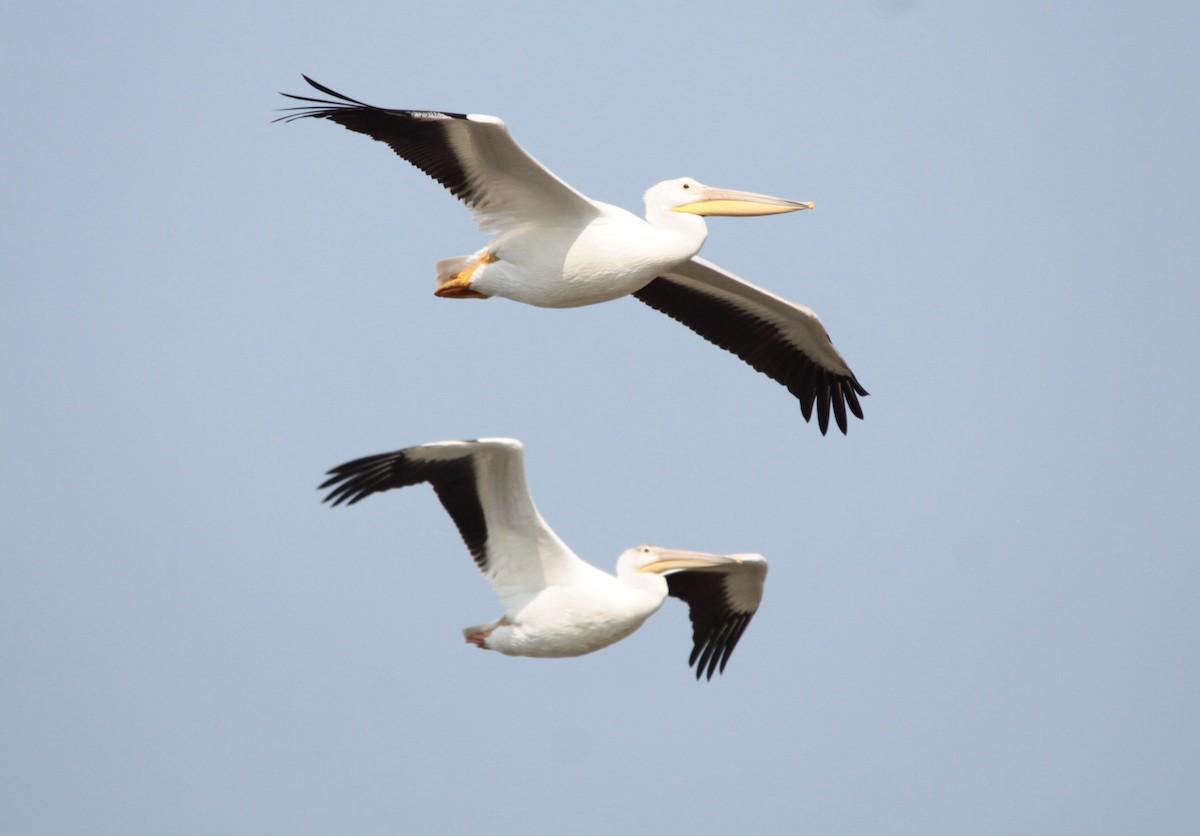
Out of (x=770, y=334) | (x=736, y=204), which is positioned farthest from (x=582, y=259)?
(x=770, y=334)

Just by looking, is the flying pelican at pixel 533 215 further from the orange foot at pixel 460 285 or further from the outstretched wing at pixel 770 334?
the outstretched wing at pixel 770 334

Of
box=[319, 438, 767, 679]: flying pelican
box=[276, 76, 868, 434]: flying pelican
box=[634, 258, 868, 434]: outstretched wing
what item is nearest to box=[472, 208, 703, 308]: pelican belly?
box=[276, 76, 868, 434]: flying pelican

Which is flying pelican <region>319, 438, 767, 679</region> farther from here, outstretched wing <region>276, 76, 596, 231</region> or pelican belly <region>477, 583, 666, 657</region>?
outstretched wing <region>276, 76, 596, 231</region>

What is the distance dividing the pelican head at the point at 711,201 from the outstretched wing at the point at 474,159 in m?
0.69

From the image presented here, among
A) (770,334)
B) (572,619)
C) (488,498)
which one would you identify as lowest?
(572,619)

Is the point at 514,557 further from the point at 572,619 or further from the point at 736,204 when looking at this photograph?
the point at 736,204

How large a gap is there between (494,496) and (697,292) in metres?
3.32

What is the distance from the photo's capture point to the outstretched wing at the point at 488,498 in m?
11.0

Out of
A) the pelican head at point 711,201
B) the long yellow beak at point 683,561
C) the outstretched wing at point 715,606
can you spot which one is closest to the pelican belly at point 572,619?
the long yellow beak at point 683,561

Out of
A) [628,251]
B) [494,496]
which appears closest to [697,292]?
[628,251]

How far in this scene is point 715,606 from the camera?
13.2 metres

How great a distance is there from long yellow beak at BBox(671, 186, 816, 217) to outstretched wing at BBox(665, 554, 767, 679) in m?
2.57

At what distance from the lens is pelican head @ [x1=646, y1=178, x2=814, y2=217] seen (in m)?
12.3

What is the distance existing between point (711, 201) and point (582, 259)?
1200mm
